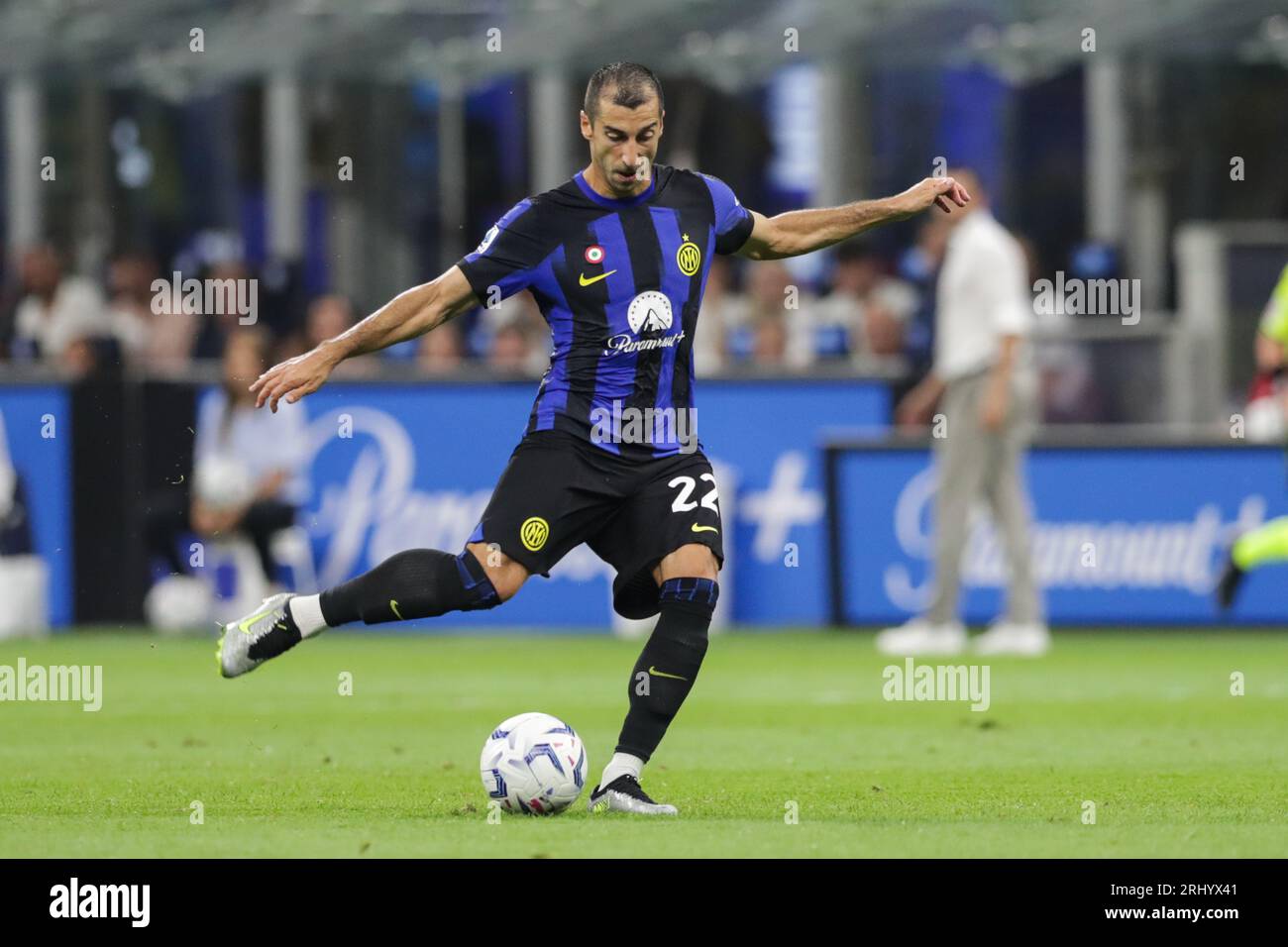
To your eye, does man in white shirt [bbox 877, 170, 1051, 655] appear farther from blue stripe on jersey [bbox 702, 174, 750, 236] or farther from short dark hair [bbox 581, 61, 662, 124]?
short dark hair [bbox 581, 61, 662, 124]

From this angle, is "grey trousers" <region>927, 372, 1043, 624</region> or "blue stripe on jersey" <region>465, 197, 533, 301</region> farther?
"grey trousers" <region>927, 372, 1043, 624</region>

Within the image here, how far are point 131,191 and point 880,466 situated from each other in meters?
12.8

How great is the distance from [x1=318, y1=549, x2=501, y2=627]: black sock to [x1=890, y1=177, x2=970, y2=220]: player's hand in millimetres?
1797

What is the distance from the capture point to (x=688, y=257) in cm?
761

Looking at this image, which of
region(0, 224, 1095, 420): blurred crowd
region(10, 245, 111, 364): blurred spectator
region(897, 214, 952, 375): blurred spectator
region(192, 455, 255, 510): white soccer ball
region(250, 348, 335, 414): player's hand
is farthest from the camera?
region(10, 245, 111, 364): blurred spectator

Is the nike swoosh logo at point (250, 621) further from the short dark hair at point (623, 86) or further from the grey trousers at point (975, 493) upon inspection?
the grey trousers at point (975, 493)

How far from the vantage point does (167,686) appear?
40.7ft

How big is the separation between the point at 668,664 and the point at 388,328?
1343 mm

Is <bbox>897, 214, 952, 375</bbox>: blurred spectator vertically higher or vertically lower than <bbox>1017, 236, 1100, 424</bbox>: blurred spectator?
higher

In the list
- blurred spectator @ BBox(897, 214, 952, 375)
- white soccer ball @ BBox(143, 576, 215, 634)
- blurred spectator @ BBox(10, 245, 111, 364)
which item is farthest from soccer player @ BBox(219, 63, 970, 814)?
blurred spectator @ BBox(10, 245, 111, 364)

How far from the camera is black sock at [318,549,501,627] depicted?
24.7 feet

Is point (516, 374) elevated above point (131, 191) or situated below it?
below
